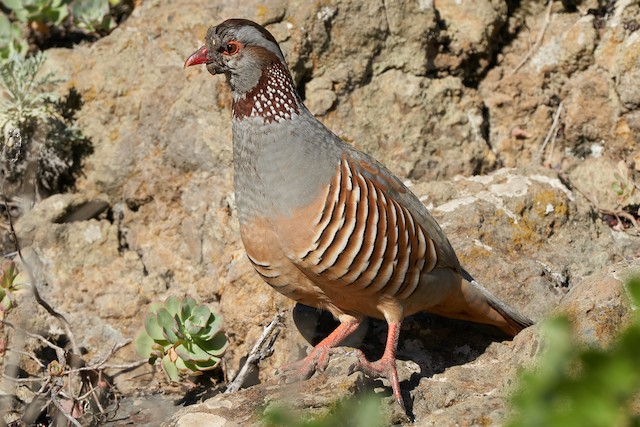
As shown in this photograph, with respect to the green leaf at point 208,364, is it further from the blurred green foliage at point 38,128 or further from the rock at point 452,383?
the blurred green foliage at point 38,128

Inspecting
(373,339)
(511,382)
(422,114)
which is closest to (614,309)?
(511,382)

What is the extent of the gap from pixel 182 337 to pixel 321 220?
3.83ft

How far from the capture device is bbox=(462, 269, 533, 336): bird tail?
4.44 m

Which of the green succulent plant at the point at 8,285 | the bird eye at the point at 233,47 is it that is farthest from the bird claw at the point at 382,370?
the green succulent plant at the point at 8,285

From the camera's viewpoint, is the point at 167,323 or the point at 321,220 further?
the point at 167,323

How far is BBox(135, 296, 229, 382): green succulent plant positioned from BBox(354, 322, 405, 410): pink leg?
0.96m

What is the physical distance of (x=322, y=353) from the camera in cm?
430

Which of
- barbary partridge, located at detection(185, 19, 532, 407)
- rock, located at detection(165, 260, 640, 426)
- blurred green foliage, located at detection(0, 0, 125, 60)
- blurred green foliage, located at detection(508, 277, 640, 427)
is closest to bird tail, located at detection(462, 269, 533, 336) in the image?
barbary partridge, located at detection(185, 19, 532, 407)

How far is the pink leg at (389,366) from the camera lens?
3912 millimetres

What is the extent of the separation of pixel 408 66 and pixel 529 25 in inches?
45.5

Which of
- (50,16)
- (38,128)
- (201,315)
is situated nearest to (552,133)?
(201,315)

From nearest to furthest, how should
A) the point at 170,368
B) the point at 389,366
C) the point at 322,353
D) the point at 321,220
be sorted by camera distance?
the point at 321,220
the point at 389,366
the point at 322,353
the point at 170,368

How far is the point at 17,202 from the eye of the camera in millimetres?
5844

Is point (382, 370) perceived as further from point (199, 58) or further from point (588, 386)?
point (588, 386)
